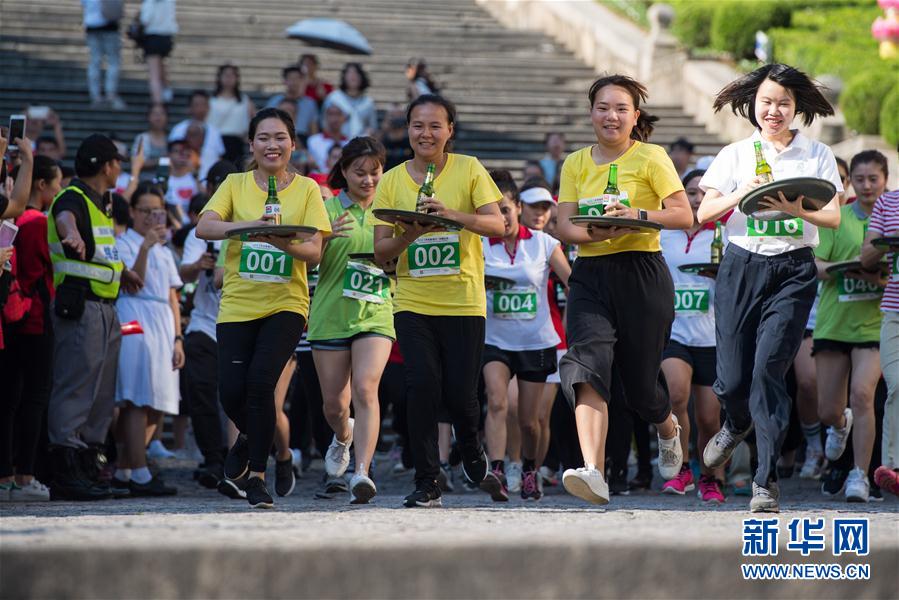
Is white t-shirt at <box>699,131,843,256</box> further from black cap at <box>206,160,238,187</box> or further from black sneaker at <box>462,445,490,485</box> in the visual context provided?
black cap at <box>206,160,238,187</box>

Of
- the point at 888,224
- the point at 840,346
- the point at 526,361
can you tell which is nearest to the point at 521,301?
the point at 526,361

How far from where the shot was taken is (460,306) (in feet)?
27.2

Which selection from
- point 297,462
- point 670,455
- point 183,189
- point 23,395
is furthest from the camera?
point 183,189

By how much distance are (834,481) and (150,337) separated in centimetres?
521

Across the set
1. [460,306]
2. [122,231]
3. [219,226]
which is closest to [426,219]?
[460,306]

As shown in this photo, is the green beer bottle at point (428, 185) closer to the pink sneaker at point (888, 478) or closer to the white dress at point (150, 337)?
the pink sneaker at point (888, 478)

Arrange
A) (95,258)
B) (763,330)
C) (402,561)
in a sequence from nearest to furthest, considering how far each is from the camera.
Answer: (402,561) → (763,330) → (95,258)

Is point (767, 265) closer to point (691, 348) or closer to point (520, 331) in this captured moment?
point (691, 348)

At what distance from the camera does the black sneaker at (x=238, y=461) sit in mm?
8781

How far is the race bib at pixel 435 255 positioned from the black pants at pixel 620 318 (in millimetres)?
741

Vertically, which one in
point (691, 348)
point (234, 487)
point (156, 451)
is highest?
point (691, 348)

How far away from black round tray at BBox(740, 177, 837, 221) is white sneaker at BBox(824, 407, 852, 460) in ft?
11.7

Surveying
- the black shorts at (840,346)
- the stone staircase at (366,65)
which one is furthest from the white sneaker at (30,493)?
the stone staircase at (366,65)

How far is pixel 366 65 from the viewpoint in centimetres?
2358
